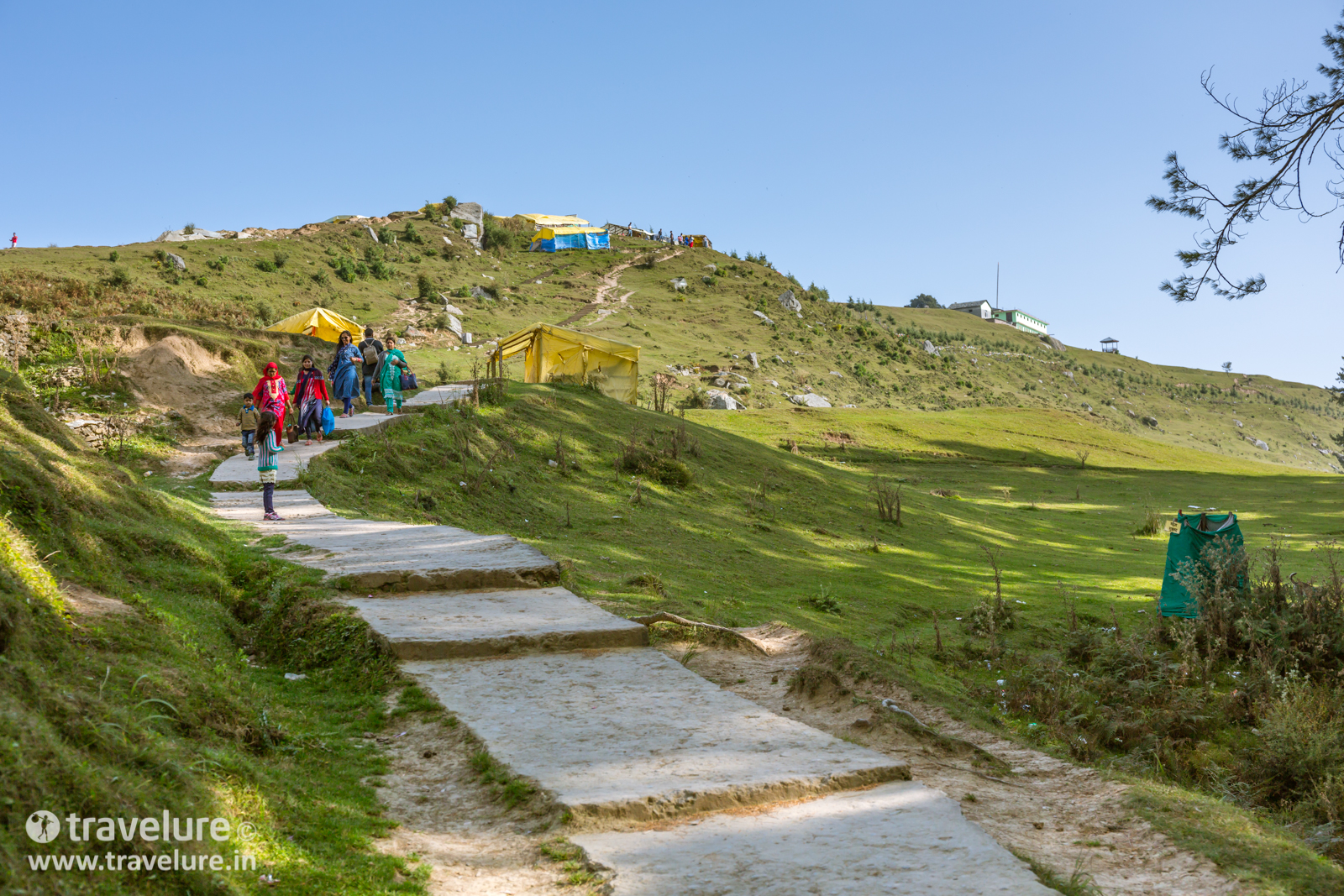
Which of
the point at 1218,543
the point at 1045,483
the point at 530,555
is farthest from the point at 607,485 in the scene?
the point at 1045,483

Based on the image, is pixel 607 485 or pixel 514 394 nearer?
pixel 607 485

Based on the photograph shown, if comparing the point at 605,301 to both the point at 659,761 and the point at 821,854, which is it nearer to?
the point at 659,761

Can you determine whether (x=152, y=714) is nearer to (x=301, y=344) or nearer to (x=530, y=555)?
(x=530, y=555)

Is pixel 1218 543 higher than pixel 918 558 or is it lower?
A: higher

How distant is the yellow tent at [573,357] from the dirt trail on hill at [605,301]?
25.4 meters

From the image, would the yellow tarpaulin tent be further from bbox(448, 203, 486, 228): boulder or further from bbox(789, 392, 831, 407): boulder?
bbox(789, 392, 831, 407): boulder

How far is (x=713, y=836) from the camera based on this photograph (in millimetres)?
3430

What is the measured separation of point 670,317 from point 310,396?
159 ft

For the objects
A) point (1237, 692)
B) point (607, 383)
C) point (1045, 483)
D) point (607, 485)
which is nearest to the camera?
point (1237, 692)

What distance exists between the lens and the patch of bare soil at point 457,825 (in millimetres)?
3152

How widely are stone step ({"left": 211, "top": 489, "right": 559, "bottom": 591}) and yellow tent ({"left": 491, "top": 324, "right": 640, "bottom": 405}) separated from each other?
15016 millimetres

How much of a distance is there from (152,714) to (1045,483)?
104ft

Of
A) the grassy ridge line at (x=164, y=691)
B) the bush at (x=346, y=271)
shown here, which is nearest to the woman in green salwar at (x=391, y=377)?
the grassy ridge line at (x=164, y=691)

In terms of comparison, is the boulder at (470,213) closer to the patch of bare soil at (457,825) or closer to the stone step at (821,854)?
the patch of bare soil at (457,825)
